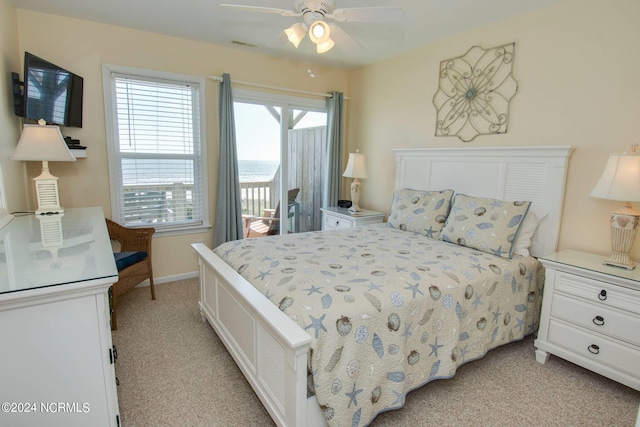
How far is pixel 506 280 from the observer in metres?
2.32

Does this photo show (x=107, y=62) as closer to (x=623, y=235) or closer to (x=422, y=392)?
(x=422, y=392)

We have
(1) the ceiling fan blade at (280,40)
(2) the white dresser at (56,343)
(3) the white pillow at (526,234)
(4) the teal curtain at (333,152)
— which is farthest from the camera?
(4) the teal curtain at (333,152)

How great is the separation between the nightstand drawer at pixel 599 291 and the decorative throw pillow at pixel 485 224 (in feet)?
1.20

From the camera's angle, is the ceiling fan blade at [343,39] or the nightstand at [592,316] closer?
the nightstand at [592,316]

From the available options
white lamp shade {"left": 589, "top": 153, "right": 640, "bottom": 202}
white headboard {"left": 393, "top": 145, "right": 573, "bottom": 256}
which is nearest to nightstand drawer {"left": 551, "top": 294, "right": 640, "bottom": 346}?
white headboard {"left": 393, "top": 145, "right": 573, "bottom": 256}

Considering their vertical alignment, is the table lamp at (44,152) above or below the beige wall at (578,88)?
below

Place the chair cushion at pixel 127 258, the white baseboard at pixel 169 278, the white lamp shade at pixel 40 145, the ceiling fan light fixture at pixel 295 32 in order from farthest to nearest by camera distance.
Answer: the white baseboard at pixel 169 278 < the chair cushion at pixel 127 258 < the white lamp shade at pixel 40 145 < the ceiling fan light fixture at pixel 295 32

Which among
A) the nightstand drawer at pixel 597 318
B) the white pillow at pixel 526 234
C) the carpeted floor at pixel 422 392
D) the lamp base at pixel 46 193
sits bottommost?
the carpeted floor at pixel 422 392

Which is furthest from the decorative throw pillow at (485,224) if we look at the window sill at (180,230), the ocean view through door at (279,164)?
the window sill at (180,230)

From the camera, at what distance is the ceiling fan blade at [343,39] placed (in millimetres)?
2295

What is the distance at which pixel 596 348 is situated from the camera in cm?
212

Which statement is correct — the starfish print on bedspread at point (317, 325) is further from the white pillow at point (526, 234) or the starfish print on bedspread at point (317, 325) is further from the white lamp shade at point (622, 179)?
the white lamp shade at point (622, 179)

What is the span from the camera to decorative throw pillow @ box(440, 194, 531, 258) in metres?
2.51

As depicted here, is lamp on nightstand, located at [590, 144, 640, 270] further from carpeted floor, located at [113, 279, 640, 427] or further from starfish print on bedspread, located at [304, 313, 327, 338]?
starfish print on bedspread, located at [304, 313, 327, 338]
